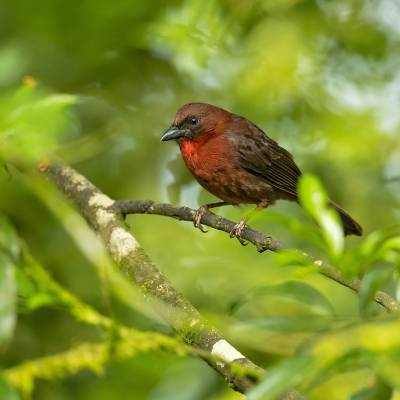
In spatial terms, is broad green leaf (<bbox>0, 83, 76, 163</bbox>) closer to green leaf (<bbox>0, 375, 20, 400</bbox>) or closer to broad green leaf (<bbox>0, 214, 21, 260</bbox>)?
broad green leaf (<bbox>0, 214, 21, 260</bbox>)

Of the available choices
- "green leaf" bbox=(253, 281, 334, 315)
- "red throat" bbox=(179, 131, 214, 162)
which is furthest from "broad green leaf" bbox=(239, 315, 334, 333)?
"red throat" bbox=(179, 131, 214, 162)

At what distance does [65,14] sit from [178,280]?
5.39ft

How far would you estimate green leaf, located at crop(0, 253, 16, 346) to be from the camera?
1.73m

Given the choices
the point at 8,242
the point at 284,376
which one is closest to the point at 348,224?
the point at 8,242

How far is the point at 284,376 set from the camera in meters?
1.35

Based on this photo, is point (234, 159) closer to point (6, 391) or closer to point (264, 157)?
point (264, 157)

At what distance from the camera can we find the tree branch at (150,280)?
205 cm

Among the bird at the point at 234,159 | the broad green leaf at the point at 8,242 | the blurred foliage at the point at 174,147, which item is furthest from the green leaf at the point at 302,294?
→ the bird at the point at 234,159

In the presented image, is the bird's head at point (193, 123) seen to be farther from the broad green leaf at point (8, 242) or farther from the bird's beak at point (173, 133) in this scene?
the broad green leaf at point (8, 242)

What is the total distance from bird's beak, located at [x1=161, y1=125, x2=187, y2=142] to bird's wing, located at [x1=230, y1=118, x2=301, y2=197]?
317 mm

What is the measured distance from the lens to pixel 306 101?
5.01 m

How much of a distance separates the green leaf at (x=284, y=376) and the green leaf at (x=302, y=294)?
0.66ft

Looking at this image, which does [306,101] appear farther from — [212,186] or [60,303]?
[60,303]

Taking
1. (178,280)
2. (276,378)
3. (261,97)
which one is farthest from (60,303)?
(261,97)
